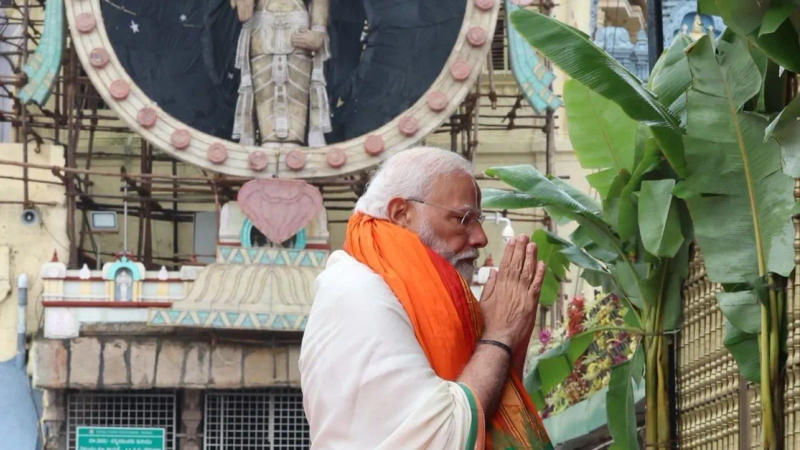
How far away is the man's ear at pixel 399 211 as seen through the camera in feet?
22.6

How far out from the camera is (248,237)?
90.2 feet

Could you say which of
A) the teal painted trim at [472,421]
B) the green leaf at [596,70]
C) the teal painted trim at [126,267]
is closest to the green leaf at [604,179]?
the green leaf at [596,70]

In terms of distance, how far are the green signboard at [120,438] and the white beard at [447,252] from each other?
65.5ft

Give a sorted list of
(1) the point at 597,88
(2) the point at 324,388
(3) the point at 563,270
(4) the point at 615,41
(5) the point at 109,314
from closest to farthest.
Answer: (2) the point at 324,388
(1) the point at 597,88
(3) the point at 563,270
(5) the point at 109,314
(4) the point at 615,41

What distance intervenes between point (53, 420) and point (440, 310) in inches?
839

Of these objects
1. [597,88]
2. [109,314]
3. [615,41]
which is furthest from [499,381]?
[615,41]

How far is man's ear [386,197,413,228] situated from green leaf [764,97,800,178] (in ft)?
6.60

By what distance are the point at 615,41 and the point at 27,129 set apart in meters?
8.76

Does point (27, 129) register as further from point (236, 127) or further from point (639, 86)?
point (639, 86)

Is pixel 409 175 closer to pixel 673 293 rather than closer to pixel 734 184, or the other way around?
pixel 734 184

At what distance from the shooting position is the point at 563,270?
11.9m

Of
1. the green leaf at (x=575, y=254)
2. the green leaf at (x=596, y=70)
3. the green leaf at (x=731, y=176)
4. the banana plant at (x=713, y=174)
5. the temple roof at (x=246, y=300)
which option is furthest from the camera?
the temple roof at (x=246, y=300)

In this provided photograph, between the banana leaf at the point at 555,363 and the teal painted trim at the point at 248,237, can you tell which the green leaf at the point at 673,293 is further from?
the teal painted trim at the point at 248,237

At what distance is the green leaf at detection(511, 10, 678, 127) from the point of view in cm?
898
